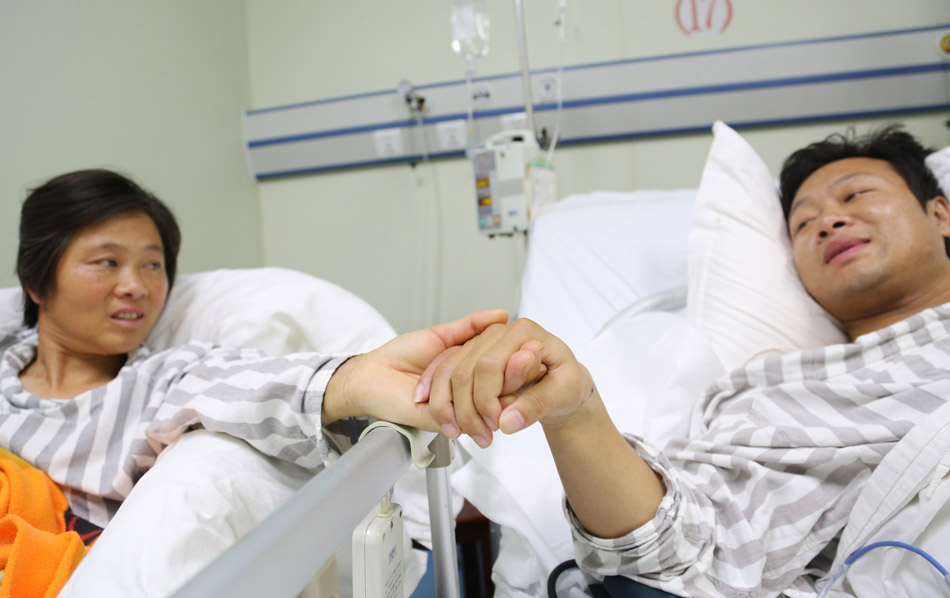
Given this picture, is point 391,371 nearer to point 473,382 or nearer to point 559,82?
point 473,382

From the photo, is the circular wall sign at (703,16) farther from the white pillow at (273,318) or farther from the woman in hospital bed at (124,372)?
the woman in hospital bed at (124,372)

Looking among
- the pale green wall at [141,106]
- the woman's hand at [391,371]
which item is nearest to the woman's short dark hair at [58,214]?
the pale green wall at [141,106]

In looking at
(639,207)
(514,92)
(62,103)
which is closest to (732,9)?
(514,92)

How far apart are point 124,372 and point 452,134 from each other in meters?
1.70

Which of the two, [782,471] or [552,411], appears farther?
[782,471]

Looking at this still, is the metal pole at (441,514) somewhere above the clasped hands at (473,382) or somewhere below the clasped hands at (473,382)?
below

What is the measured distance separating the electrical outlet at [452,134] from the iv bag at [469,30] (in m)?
0.27

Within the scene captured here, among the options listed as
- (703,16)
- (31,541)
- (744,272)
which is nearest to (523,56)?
(703,16)

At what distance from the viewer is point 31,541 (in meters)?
0.63

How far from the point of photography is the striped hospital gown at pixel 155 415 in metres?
0.77

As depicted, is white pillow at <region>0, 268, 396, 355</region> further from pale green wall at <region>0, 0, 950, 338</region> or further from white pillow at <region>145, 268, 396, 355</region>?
pale green wall at <region>0, 0, 950, 338</region>

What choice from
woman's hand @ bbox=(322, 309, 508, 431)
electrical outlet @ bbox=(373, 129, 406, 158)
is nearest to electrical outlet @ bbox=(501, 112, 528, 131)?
electrical outlet @ bbox=(373, 129, 406, 158)

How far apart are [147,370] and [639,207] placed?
143 cm

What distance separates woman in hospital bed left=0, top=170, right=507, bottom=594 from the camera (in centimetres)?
74
